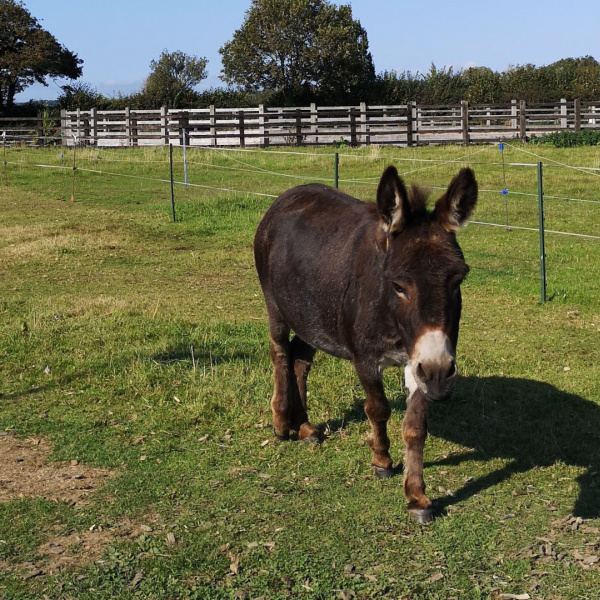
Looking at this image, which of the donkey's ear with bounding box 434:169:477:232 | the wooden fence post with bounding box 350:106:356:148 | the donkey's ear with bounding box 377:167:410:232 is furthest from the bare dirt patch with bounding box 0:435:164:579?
the wooden fence post with bounding box 350:106:356:148

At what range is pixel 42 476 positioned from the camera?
5891 mm

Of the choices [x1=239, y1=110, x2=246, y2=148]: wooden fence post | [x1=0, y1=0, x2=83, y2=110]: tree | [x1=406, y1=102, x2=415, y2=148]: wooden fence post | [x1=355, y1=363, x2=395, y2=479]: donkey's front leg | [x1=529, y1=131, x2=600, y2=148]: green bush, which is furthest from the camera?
[x1=0, y1=0, x2=83, y2=110]: tree

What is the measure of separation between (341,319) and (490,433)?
1.78m

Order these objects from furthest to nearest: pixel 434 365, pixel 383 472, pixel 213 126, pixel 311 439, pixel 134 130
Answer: pixel 134 130 → pixel 213 126 → pixel 311 439 → pixel 383 472 → pixel 434 365

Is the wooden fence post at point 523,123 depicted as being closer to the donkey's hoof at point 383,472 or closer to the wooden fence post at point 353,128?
the wooden fence post at point 353,128

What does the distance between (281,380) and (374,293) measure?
63.6 inches

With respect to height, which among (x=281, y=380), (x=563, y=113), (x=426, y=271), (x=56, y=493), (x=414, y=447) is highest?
(x=563, y=113)

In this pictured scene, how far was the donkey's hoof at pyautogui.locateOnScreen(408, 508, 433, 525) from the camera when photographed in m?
5.06

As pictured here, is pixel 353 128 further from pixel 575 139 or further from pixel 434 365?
pixel 434 365

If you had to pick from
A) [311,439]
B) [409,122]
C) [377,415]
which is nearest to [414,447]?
[377,415]

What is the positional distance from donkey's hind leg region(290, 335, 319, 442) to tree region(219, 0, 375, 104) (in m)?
49.3

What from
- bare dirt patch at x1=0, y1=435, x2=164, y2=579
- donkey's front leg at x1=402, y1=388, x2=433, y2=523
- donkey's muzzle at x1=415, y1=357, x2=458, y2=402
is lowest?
bare dirt patch at x1=0, y1=435, x2=164, y2=579

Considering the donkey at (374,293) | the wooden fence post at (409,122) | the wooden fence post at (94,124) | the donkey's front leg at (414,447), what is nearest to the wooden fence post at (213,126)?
the wooden fence post at (94,124)

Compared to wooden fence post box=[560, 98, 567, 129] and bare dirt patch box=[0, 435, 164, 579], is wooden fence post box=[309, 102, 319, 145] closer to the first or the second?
wooden fence post box=[560, 98, 567, 129]
